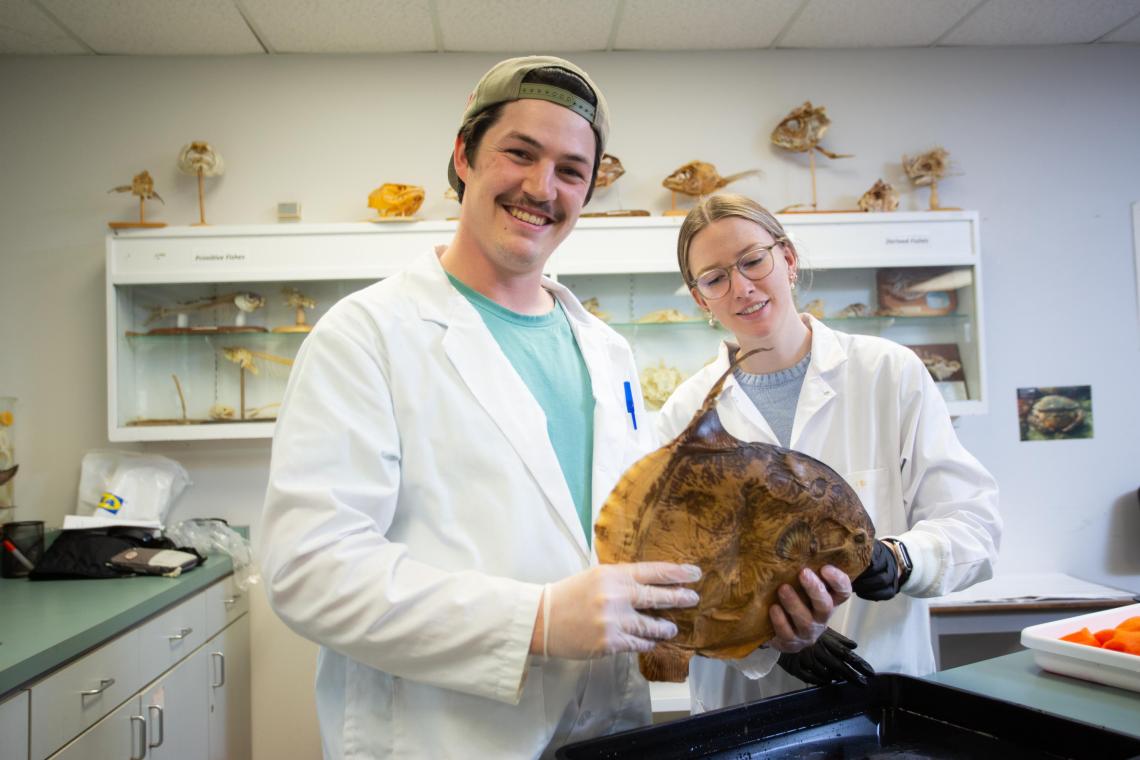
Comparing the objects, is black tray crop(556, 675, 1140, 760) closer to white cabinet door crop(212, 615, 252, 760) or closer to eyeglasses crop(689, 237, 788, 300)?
Answer: eyeglasses crop(689, 237, 788, 300)

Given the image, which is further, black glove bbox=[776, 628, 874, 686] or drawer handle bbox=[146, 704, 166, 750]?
drawer handle bbox=[146, 704, 166, 750]

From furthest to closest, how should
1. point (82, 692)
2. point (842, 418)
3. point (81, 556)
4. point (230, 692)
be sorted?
1. point (230, 692)
2. point (81, 556)
3. point (82, 692)
4. point (842, 418)

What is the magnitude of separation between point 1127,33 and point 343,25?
3460 mm

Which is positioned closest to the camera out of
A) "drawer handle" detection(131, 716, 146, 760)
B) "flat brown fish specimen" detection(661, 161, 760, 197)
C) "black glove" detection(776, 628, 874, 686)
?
"black glove" detection(776, 628, 874, 686)

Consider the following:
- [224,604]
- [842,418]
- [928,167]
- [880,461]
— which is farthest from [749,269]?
[224,604]

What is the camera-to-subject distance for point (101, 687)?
1993 millimetres

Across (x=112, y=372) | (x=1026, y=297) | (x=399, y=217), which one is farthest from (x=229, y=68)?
(x=1026, y=297)

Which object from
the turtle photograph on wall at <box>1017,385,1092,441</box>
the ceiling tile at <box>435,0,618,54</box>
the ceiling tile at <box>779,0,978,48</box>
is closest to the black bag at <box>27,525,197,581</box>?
the ceiling tile at <box>435,0,618,54</box>

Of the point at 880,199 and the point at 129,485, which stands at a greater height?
the point at 880,199

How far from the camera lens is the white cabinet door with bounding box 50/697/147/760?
6.22 feet

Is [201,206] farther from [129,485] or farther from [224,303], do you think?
[129,485]

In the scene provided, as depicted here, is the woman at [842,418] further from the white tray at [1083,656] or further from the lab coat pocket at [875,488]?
the white tray at [1083,656]

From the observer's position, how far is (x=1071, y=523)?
3518 mm

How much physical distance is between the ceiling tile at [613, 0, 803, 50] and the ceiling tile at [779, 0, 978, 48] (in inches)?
4.4
